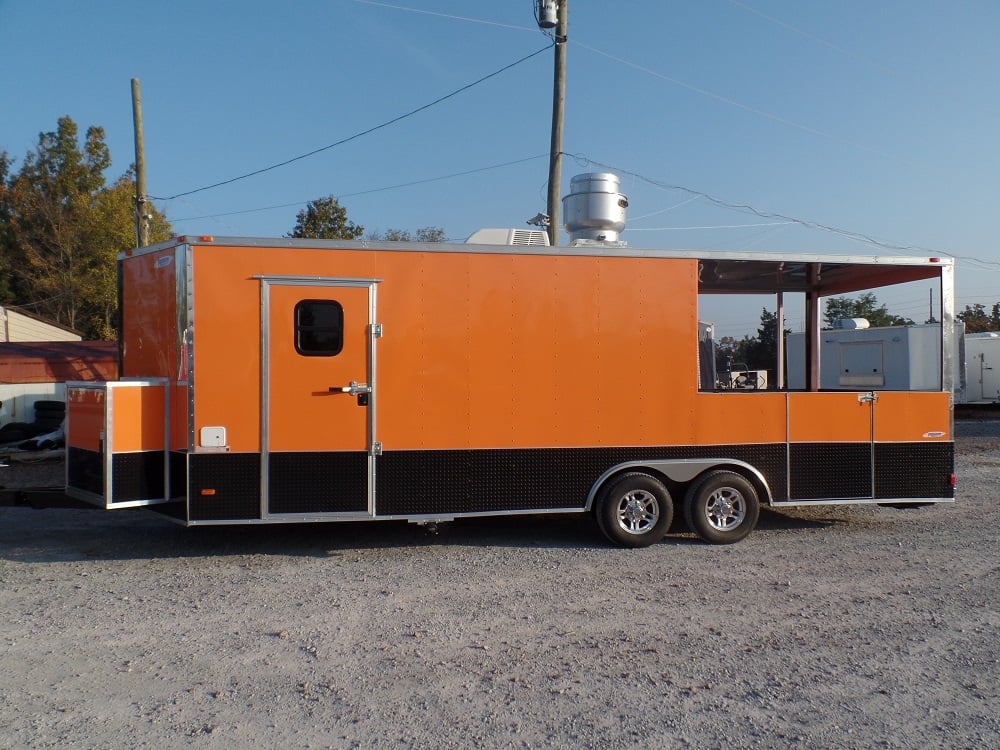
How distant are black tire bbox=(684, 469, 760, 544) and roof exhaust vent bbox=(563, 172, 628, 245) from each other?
113 inches

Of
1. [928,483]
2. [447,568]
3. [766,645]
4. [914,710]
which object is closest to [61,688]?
[447,568]

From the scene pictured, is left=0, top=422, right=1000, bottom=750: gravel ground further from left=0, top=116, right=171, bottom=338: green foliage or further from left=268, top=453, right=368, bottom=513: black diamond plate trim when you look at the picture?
left=0, top=116, right=171, bottom=338: green foliage

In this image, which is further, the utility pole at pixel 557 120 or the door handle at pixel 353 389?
the utility pole at pixel 557 120

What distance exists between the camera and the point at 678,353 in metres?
7.29

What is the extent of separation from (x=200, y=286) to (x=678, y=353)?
4.17 metres

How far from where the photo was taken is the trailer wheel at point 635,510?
714 centimetres

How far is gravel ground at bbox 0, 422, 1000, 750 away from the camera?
373 centimetres

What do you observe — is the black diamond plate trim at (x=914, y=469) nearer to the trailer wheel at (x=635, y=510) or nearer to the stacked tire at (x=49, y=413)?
the trailer wheel at (x=635, y=510)

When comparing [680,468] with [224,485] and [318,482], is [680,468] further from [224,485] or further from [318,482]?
[224,485]

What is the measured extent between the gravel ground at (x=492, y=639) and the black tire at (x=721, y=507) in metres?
0.24

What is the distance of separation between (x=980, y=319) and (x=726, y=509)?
52675 mm

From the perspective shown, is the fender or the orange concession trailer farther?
the fender

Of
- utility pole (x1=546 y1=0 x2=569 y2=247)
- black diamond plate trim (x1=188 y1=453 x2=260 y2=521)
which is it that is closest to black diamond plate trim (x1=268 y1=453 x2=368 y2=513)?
black diamond plate trim (x1=188 y1=453 x2=260 y2=521)

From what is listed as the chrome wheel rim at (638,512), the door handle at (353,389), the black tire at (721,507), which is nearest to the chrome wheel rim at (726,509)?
the black tire at (721,507)
